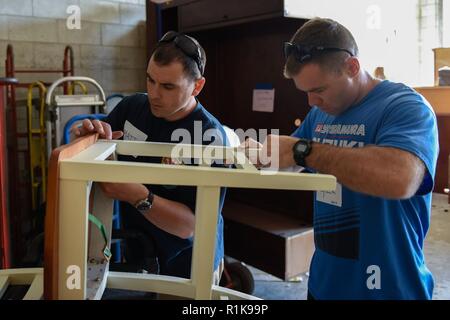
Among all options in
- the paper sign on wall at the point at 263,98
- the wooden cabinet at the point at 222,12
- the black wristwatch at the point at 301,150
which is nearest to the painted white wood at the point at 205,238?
the black wristwatch at the point at 301,150

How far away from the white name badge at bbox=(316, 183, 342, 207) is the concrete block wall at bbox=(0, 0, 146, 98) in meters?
2.65

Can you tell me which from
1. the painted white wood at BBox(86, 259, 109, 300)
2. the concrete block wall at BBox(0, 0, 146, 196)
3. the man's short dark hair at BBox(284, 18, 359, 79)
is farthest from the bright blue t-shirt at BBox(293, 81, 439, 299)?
the concrete block wall at BBox(0, 0, 146, 196)

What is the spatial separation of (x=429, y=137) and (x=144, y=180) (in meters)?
0.62

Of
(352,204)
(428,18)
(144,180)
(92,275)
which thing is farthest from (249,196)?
(428,18)

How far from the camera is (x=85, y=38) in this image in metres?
3.44

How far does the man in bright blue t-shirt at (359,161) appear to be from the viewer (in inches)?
37.1

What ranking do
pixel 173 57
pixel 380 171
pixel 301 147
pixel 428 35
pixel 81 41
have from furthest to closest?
pixel 428 35
pixel 81 41
pixel 173 57
pixel 301 147
pixel 380 171

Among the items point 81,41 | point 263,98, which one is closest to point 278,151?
point 263,98

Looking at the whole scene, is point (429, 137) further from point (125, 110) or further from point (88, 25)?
point (88, 25)

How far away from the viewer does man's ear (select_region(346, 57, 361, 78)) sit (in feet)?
3.63

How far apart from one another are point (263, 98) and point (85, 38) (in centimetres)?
147

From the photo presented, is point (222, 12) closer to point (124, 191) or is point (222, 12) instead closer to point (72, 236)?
point (124, 191)

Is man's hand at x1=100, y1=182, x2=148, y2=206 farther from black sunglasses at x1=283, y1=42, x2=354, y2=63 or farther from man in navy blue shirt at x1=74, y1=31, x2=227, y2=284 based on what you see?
black sunglasses at x1=283, y1=42, x2=354, y2=63

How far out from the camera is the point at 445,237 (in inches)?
146
